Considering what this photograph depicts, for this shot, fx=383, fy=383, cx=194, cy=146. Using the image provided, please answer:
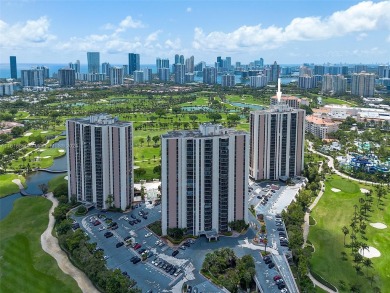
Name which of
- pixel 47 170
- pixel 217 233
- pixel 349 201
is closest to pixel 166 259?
pixel 217 233

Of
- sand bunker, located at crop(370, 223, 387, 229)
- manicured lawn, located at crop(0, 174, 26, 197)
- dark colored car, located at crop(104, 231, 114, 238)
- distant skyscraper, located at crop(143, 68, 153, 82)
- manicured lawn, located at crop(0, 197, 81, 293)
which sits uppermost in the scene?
distant skyscraper, located at crop(143, 68, 153, 82)

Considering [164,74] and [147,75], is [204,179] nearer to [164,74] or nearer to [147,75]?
[164,74]

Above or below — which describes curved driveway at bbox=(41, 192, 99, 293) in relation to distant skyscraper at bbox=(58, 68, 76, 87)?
below

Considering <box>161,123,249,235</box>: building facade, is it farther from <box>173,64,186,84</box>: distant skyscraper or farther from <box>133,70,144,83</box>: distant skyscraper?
<box>133,70,144,83</box>: distant skyscraper

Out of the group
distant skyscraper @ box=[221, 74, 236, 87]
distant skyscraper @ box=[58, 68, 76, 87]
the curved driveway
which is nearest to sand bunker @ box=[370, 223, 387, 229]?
the curved driveway

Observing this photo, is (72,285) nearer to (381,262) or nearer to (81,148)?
(81,148)

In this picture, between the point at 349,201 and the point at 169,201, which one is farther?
the point at 349,201

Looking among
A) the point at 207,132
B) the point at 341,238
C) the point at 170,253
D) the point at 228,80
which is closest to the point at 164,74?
the point at 228,80
